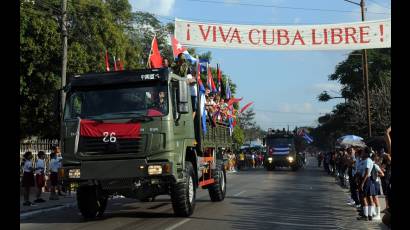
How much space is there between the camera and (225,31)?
19625 mm

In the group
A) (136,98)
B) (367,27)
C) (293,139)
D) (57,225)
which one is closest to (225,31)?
(367,27)

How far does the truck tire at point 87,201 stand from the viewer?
1230cm

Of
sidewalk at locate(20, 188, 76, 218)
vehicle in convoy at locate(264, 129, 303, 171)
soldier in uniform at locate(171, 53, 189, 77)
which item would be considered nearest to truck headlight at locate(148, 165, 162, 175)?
soldier in uniform at locate(171, 53, 189, 77)

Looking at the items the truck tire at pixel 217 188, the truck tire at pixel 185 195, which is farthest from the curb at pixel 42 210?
the truck tire at pixel 217 188

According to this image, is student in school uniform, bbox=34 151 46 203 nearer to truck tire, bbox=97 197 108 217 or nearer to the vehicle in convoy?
truck tire, bbox=97 197 108 217

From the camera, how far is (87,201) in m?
12.5

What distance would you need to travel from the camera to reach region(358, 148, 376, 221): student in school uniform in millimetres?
12305

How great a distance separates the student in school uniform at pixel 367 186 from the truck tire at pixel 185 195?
3868 millimetres

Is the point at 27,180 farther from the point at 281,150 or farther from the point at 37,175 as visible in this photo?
the point at 281,150

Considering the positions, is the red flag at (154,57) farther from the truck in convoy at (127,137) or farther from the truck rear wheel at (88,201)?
the truck rear wheel at (88,201)

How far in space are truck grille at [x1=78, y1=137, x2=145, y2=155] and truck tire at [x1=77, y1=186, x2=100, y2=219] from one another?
1.13m

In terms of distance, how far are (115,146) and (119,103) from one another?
963 mm

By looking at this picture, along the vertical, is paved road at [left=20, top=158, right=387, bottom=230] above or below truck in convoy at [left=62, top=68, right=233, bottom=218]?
below
